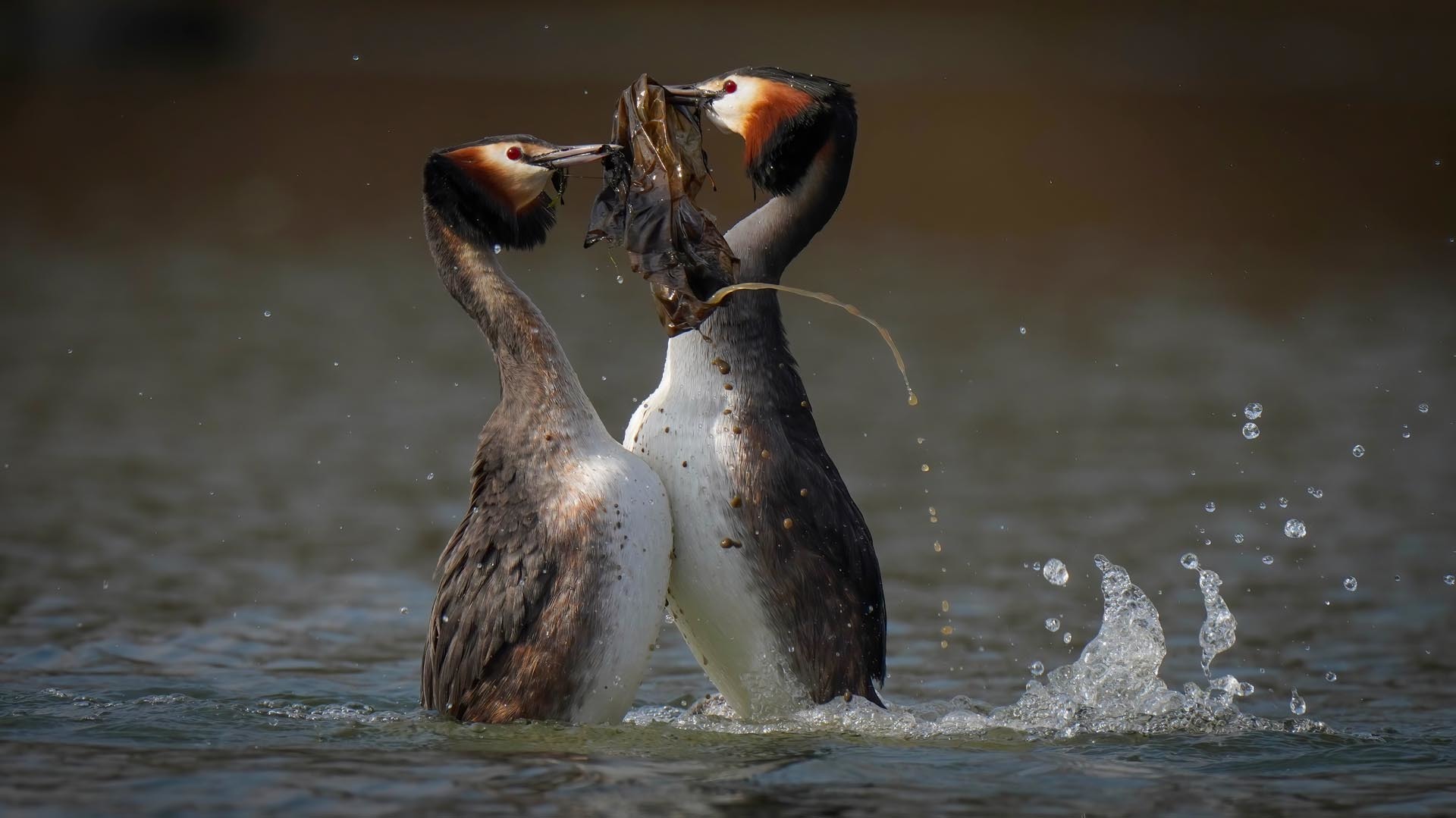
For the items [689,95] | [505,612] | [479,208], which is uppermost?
[689,95]

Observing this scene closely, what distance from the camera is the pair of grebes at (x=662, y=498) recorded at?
685 centimetres

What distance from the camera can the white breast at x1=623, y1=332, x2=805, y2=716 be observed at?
7.04 metres

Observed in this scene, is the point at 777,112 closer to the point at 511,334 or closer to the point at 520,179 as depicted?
the point at 520,179

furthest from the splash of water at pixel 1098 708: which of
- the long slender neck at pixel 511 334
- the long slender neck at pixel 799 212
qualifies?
the long slender neck at pixel 799 212

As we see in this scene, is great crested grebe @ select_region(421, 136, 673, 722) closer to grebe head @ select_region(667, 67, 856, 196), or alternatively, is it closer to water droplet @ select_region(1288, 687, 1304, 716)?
grebe head @ select_region(667, 67, 856, 196)

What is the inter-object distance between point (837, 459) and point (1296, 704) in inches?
250

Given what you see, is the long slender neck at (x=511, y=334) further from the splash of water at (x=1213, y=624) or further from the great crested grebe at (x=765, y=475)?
the splash of water at (x=1213, y=624)

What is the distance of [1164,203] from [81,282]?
13.9m

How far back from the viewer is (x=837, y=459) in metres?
14.2

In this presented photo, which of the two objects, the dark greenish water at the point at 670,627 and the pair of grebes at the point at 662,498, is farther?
the pair of grebes at the point at 662,498

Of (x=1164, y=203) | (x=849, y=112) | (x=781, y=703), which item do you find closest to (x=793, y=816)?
(x=781, y=703)

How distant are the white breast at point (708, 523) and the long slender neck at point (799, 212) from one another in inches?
19.1

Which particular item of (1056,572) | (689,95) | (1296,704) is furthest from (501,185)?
(1296,704)

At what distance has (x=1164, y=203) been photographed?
88.6 feet
